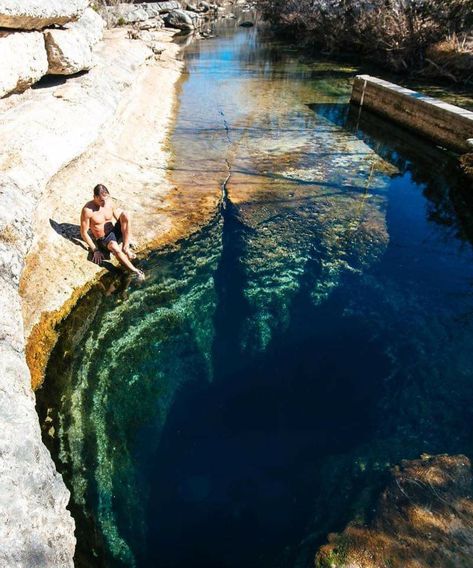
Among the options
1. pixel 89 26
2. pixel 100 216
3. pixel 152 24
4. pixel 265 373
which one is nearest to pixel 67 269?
pixel 100 216

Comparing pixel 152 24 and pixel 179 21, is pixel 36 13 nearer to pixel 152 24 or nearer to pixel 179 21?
pixel 152 24

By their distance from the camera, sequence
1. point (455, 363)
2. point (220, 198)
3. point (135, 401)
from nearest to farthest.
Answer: point (135, 401)
point (455, 363)
point (220, 198)

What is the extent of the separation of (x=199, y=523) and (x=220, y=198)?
638 centimetres

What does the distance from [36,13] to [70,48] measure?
1.74m

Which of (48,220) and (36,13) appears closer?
(48,220)

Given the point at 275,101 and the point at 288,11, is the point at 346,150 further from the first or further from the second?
the point at 288,11

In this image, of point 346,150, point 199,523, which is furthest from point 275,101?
point 199,523

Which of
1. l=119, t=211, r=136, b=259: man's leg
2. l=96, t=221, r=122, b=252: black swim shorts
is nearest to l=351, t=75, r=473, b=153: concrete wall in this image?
l=119, t=211, r=136, b=259: man's leg

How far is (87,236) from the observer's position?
644cm

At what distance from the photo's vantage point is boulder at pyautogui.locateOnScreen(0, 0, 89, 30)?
712 centimetres

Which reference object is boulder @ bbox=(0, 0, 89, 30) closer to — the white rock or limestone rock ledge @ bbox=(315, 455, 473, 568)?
the white rock

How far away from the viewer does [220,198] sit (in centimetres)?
879

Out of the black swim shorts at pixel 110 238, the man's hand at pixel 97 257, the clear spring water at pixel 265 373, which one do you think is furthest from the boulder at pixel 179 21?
the man's hand at pixel 97 257

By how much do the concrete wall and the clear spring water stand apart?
1745 mm
